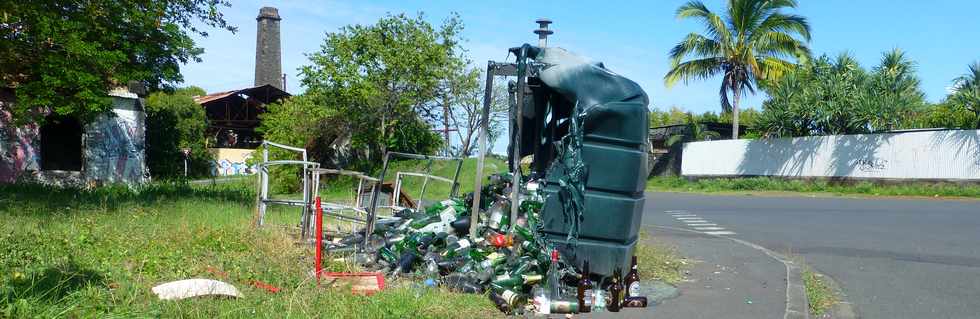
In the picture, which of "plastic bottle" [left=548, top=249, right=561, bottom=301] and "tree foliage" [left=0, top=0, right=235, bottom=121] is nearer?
"plastic bottle" [left=548, top=249, right=561, bottom=301]

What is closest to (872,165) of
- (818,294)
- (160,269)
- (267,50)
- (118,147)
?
(818,294)

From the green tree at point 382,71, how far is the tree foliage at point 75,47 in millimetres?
9766

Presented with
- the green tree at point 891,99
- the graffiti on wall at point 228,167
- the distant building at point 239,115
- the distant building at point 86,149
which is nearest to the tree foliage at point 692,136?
the green tree at point 891,99

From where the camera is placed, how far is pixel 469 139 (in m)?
27.5

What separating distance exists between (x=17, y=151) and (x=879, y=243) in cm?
1858

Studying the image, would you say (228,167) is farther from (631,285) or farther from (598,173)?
(631,285)

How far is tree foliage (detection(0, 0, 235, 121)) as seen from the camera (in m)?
11.5

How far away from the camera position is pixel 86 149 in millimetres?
19312

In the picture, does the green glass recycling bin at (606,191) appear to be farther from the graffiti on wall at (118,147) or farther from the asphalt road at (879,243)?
the graffiti on wall at (118,147)

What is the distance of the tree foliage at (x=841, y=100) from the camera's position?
989 inches

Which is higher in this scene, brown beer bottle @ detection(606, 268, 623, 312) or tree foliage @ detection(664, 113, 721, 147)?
tree foliage @ detection(664, 113, 721, 147)

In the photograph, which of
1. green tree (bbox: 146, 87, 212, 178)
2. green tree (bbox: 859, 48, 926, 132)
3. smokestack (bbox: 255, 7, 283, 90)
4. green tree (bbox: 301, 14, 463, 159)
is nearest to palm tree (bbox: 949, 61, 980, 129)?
green tree (bbox: 859, 48, 926, 132)

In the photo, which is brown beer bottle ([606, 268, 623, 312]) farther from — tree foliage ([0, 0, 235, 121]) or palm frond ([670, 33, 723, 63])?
palm frond ([670, 33, 723, 63])

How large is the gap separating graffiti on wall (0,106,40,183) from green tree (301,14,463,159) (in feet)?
26.6
